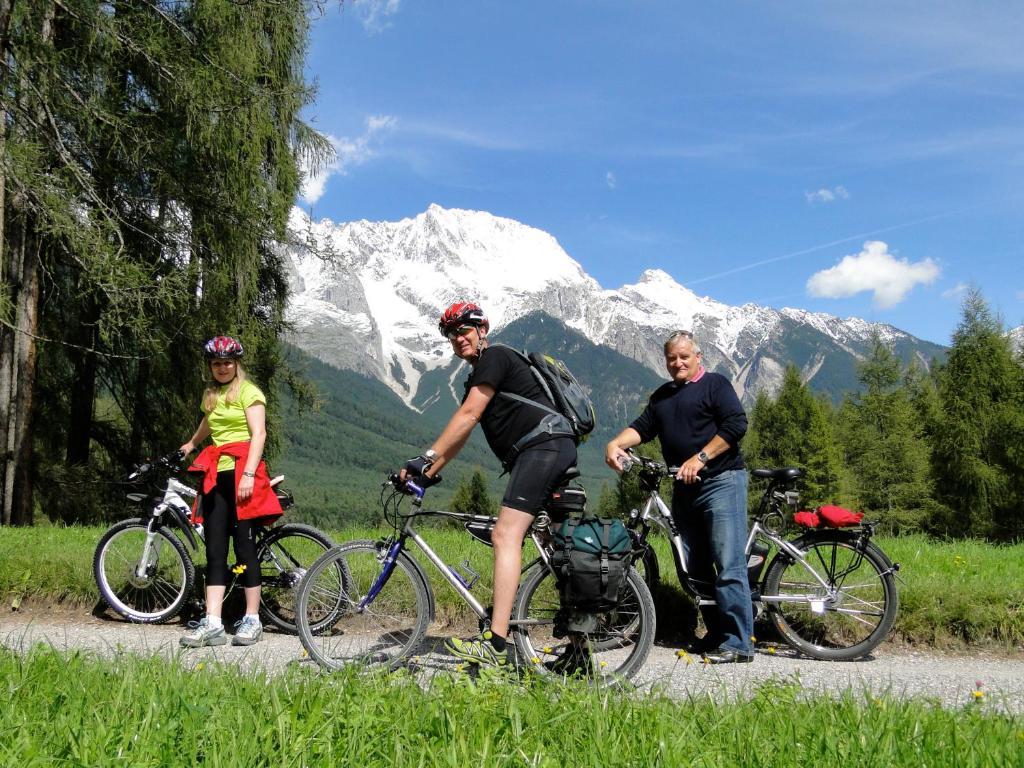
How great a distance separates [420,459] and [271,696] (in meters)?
1.82

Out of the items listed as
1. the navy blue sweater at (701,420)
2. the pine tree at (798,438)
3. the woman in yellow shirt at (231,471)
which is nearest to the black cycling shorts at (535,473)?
the navy blue sweater at (701,420)

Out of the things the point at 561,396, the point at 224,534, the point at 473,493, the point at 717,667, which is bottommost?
the point at 473,493

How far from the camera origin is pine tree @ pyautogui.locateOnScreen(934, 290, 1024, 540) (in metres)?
34.4

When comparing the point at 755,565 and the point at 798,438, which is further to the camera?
the point at 798,438

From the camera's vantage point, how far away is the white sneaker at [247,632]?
523 cm

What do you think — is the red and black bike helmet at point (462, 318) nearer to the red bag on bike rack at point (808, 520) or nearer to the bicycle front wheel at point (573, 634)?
the bicycle front wheel at point (573, 634)

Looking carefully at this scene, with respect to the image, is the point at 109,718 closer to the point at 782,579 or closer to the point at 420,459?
the point at 420,459

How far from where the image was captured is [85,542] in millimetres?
6953

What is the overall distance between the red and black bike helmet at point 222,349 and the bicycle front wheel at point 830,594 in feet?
13.6

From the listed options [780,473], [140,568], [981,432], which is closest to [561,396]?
[780,473]

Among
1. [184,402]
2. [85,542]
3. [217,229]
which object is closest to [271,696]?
[85,542]

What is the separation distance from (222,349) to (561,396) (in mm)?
2648

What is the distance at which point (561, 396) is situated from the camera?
4508 millimetres

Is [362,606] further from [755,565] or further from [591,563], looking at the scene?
[755,565]
